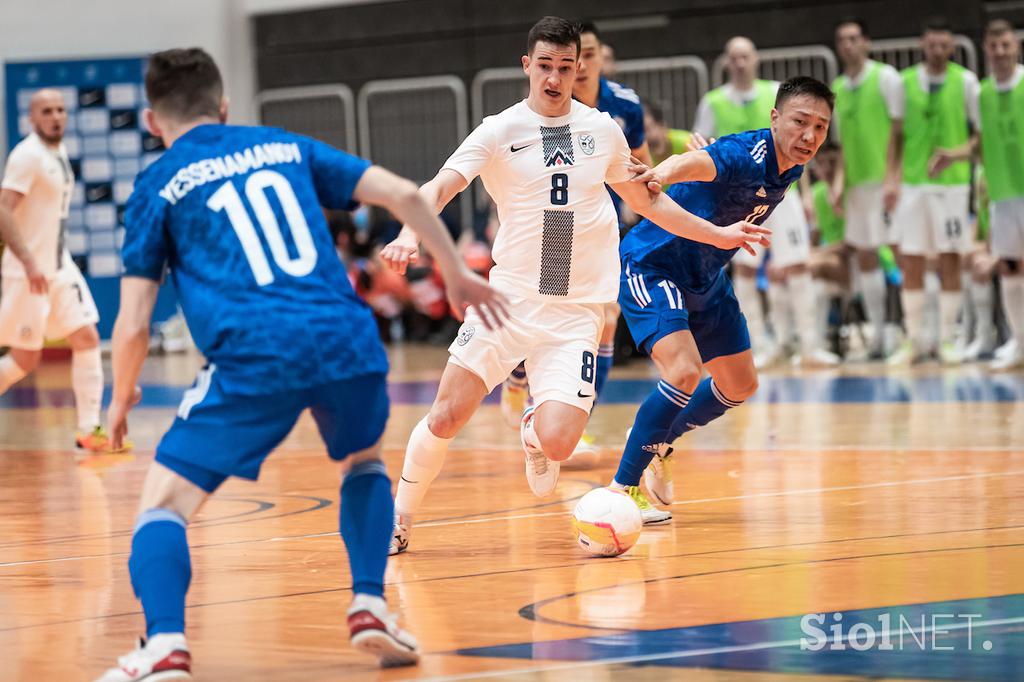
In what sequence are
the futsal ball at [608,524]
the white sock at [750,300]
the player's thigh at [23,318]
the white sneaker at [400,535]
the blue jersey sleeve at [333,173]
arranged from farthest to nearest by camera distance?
1. the white sock at [750,300]
2. the player's thigh at [23,318]
3. the white sneaker at [400,535]
4. the futsal ball at [608,524]
5. the blue jersey sleeve at [333,173]

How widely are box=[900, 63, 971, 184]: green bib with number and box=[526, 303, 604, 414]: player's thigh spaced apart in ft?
28.4

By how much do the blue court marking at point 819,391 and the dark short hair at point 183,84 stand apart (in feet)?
25.4

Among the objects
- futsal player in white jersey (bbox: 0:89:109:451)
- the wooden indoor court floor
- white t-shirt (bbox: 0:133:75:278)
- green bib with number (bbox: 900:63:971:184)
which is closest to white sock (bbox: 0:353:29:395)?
futsal player in white jersey (bbox: 0:89:109:451)

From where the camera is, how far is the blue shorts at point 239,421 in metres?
4.29

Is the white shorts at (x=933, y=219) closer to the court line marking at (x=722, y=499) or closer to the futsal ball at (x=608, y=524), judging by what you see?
the court line marking at (x=722, y=499)

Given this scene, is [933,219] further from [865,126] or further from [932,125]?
[865,126]

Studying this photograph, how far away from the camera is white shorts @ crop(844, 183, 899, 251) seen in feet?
47.6

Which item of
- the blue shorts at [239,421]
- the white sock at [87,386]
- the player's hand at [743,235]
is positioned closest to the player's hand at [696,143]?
the player's hand at [743,235]

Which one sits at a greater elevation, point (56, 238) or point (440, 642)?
point (56, 238)

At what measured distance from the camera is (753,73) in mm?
14250

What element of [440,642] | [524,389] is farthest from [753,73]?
[440,642]

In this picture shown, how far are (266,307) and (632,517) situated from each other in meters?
2.25

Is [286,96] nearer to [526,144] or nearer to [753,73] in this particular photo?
[753,73]

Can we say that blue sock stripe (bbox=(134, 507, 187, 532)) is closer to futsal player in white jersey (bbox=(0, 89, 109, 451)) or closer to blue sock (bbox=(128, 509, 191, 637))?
blue sock (bbox=(128, 509, 191, 637))
